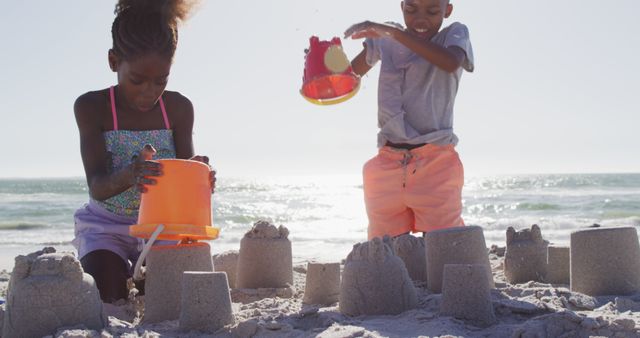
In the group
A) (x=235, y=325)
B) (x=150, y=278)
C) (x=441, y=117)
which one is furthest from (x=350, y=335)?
(x=441, y=117)

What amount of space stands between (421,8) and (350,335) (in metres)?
1.88

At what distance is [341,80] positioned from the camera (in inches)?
124

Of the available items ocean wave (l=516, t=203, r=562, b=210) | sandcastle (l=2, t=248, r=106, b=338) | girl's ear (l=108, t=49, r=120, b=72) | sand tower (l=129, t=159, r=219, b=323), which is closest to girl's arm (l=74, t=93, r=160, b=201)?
girl's ear (l=108, t=49, r=120, b=72)

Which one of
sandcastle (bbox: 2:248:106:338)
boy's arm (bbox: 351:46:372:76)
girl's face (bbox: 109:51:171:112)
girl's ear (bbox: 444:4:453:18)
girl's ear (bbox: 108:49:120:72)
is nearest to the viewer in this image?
sandcastle (bbox: 2:248:106:338)

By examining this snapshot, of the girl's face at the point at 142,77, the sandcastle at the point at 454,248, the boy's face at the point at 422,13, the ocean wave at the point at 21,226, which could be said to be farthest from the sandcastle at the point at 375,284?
the ocean wave at the point at 21,226

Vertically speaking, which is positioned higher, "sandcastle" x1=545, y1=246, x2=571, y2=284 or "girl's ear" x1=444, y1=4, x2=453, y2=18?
"girl's ear" x1=444, y1=4, x2=453, y2=18

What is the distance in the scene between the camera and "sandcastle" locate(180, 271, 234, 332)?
227cm

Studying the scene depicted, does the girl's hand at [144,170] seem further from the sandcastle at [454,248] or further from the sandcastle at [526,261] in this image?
the sandcastle at [526,261]

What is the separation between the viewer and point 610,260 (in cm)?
291

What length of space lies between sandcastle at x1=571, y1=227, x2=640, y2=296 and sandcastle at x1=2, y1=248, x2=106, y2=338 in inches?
81.3

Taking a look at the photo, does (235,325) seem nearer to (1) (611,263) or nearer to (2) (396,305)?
(2) (396,305)

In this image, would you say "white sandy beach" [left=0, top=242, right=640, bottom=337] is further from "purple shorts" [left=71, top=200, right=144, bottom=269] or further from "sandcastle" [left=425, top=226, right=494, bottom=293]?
"purple shorts" [left=71, top=200, right=144, bottom=269]

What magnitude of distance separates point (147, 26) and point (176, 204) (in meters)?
0.93

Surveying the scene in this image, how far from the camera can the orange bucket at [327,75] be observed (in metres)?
3.06
